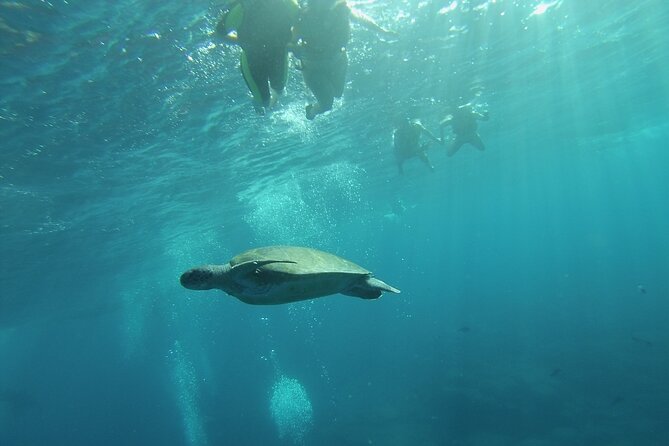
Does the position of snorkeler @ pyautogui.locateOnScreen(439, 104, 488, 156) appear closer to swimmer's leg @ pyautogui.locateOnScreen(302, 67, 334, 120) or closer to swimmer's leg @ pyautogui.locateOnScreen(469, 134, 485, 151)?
swimmer's leg @ pyautogui.locateOnScreen(469, 134, 485, 151)

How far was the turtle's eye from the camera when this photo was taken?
87.6 inches

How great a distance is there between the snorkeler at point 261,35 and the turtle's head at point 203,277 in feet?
5.94

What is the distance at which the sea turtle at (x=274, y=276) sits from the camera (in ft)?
7.47

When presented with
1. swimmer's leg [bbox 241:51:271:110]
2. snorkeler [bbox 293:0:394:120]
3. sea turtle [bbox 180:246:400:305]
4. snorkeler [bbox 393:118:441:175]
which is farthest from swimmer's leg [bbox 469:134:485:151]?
sea turtle [bbox 180:246:400:305]

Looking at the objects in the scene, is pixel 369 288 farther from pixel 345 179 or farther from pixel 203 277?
pixel 345 179

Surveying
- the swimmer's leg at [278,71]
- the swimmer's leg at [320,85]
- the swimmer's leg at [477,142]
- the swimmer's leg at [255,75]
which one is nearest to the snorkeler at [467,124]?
the swimmer's leg at [477,142]

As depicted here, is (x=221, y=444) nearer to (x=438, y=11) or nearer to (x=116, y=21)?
(x=116, y=21)

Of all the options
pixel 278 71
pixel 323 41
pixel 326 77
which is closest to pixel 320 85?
pixel 326 77

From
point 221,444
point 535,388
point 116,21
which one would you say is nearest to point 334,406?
point 221,444

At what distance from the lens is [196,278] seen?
2248 mm

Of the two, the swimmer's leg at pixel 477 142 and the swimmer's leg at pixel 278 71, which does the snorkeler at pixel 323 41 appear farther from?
the swimmer's leg at pixel 477 142

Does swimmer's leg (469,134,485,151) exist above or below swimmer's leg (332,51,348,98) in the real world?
below

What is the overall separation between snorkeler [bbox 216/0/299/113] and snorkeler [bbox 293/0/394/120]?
46 centimetres

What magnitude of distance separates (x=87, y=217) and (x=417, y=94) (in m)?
17.8
